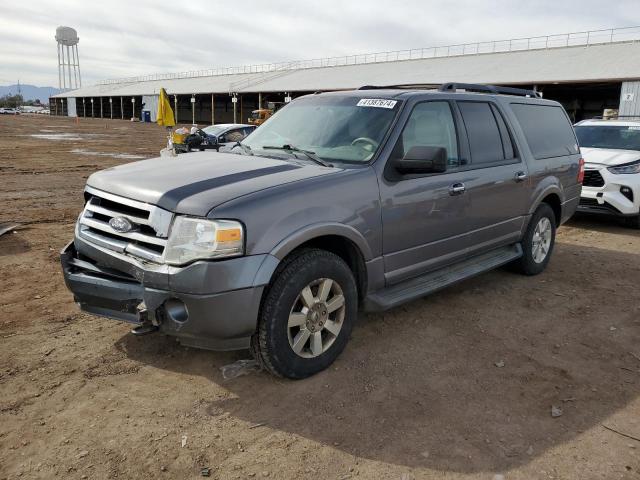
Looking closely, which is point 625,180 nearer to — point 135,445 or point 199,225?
point 199,225

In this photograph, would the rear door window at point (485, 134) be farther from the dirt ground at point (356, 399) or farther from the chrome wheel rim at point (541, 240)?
the dirt ground at point (356, 399)

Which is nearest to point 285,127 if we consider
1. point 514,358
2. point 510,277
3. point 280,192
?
point 280,192

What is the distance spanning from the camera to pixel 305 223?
3.25 meters

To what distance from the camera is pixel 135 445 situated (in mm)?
2773

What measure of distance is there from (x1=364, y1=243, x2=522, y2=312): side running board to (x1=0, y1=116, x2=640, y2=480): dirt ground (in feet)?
1.22

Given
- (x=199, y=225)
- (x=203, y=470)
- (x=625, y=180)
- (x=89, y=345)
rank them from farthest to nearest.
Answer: (x=625, y=180), (x=89, y=345), (x=199, y=225), (x=203, y=470)

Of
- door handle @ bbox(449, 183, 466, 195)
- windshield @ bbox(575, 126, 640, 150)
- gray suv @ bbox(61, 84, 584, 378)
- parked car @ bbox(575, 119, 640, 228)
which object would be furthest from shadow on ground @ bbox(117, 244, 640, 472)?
windshield @ bbox(575, 126, 640, 150)

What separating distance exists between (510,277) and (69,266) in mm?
4448

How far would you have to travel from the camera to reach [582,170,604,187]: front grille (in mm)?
8359

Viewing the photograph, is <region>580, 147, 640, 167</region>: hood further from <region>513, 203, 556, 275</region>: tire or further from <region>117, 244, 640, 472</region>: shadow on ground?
<region>117, 244, 640, 472</region>: shadow on ground

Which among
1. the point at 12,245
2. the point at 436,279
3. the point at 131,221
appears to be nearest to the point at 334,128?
the point at 436,279

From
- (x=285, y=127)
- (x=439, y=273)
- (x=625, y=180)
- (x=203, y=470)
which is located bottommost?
(x=203, y=470)

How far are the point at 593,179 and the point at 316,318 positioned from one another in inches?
269

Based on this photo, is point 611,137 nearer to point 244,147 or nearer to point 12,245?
point 244,147
